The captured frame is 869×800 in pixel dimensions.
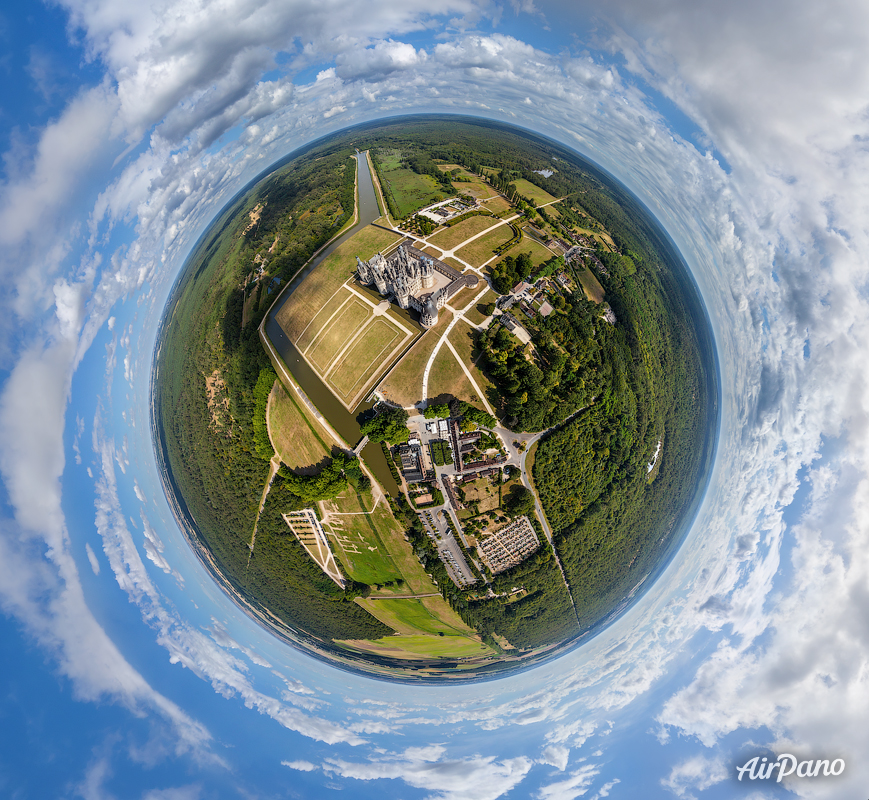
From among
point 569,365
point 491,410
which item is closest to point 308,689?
point 491,410

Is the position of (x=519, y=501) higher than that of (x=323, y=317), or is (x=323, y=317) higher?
(x=323, y=317)

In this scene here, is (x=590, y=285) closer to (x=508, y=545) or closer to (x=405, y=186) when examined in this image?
(x=405, y=186)

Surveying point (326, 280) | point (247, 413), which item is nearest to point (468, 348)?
point (326, 280)

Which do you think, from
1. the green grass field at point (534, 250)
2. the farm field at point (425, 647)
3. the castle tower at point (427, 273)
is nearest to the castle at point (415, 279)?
the castle tower at point (427, 273)

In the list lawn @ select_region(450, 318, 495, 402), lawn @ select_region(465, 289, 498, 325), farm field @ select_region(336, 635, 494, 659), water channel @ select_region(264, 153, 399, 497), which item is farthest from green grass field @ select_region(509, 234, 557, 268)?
farm field @ select_region(336, 635, 494, 659)

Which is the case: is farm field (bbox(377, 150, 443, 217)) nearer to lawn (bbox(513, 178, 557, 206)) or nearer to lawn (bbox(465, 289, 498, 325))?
lawn (bbox(513, 178, 557, 206))

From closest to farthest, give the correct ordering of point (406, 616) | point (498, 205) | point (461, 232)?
point (406, 616), point (461, 232), point (498, 205)

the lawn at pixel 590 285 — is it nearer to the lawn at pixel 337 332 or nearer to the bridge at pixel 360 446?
the lawn at pixel 337 332

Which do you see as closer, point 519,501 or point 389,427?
point 389,427
